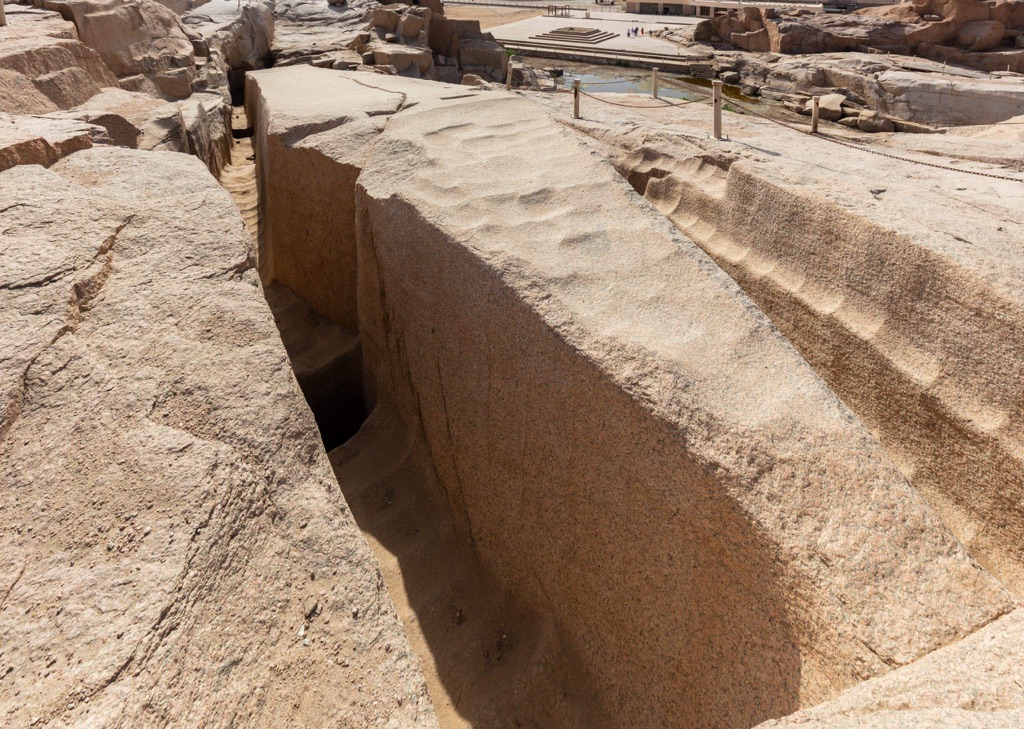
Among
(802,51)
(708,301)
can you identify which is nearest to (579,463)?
(708,301)

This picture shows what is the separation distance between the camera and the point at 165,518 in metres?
1.29

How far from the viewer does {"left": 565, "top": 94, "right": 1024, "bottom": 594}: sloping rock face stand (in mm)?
2271

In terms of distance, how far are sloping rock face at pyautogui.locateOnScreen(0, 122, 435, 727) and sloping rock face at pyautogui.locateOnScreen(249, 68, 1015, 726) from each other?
0.71 m

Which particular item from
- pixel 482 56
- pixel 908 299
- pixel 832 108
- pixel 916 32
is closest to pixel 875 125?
pixel 832 108

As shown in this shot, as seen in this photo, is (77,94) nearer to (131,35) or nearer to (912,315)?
(131,35)

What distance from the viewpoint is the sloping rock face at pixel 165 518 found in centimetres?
112

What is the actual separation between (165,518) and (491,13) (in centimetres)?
2538

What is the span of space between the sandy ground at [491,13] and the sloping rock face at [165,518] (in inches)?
798

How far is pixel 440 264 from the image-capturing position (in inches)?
92.7

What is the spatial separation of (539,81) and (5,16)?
9599mm

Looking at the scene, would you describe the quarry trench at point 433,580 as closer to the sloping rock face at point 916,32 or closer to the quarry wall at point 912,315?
the quarry wall at point 912,315

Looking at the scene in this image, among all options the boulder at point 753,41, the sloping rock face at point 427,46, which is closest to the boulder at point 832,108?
the sloping rock face at point 427,46

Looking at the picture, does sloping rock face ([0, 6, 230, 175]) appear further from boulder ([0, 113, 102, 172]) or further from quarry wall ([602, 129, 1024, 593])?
quarry wall ([602, 129, 1024, 593])

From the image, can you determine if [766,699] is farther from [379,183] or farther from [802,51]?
[802,51]
